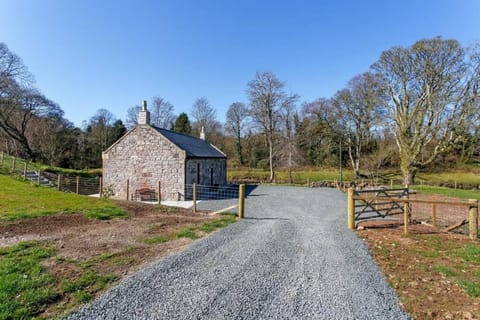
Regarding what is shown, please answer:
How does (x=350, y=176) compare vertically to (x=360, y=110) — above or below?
below

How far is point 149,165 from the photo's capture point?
1664 cm

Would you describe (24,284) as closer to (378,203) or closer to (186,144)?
(378,203)

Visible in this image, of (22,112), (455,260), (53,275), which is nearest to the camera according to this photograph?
(53,275)

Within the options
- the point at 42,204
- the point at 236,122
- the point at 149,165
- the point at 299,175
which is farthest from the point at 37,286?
the point at 236,122

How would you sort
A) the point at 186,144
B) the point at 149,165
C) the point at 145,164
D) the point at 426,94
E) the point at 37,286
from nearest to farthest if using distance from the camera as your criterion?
the point at 37,286 < the point at 149,165 < the point at 145,164 < the point at 186,144 < the point at 426,94

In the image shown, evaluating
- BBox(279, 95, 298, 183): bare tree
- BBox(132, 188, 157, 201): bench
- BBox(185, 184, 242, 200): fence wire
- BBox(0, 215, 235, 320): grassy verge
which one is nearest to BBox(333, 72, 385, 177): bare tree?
BBox(279, 95, 298, 183): bare tree

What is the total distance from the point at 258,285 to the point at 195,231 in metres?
4.05

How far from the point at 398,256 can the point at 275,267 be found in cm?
319

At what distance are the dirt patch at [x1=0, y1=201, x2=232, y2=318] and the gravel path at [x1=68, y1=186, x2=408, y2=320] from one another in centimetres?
47

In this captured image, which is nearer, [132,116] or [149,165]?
[149,165]

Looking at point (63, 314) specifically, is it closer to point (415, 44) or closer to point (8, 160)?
point (8, 160)

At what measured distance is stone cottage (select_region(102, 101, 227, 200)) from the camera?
1608 cm

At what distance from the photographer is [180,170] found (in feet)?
52.5

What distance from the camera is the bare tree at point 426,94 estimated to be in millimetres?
20672
